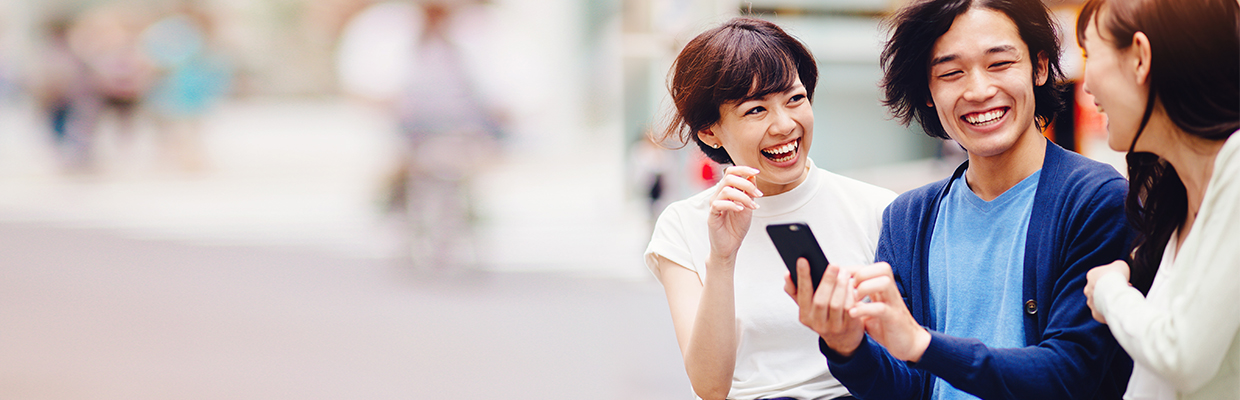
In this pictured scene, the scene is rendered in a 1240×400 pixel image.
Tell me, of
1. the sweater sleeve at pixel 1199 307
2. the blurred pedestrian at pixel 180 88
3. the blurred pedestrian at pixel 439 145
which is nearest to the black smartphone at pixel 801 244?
the sweater sleeve at pixel 1199 307

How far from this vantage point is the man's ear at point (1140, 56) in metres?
1.26

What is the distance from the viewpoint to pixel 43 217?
1138 centimetres

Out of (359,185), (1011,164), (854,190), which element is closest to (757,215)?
(854,190)

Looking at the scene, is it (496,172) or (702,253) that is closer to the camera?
(702,253)

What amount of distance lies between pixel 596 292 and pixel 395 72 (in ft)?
35.1

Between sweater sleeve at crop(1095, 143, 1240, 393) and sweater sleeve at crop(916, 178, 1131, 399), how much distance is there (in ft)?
0.76

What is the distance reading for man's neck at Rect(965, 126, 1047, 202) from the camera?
1708 millimetres

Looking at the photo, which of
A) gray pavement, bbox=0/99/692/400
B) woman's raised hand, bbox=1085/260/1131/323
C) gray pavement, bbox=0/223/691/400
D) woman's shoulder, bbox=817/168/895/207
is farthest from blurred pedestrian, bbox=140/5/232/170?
woman's raised hand, bbox=1085/260/1131/323

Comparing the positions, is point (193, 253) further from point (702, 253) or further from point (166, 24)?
point (166, 24)

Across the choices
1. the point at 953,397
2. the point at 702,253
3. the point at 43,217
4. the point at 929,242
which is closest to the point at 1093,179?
the point at 929,242

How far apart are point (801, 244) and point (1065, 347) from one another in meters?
0.47

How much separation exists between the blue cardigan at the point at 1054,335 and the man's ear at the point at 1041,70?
0.14 meters

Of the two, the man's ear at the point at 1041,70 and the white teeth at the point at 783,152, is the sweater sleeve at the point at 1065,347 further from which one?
the white teeth at the point at 783,152

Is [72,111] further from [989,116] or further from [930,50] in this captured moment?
[989,116]
